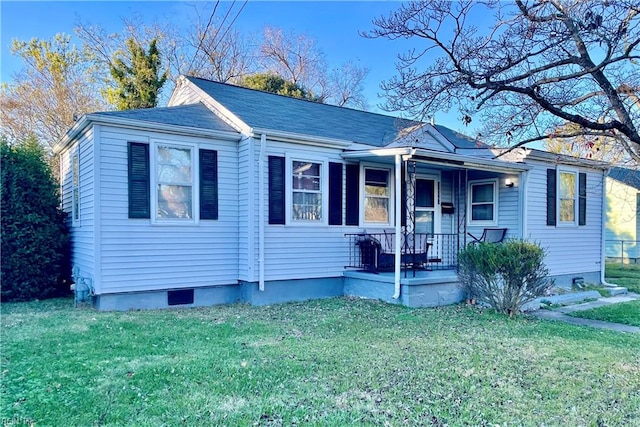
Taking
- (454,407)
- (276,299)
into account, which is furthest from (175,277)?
(454,407)

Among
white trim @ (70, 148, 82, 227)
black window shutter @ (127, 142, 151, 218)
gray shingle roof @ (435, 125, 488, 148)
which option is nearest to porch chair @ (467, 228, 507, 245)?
gray shingle roof @ (435, 125, 488, 148)

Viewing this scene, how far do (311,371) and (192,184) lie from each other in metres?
4.63

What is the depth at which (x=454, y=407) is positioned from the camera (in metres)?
3.35

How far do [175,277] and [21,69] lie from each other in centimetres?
1598

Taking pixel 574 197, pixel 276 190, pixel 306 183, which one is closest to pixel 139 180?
pixel 276 190

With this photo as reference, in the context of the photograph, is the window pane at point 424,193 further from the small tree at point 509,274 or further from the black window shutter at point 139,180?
the black window shutter at point 139,180

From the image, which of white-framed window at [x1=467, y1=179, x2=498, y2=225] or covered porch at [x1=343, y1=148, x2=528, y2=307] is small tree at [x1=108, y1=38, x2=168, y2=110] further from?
white-framed window at [x1=467, y1=179, x2=498, y2=225]

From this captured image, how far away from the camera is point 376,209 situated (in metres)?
9.43

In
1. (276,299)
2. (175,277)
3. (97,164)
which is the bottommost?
(276,299)

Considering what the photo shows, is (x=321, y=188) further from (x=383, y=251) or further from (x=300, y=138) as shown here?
(x=383, y=251)

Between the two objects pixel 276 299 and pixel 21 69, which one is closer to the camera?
pixel 276 299

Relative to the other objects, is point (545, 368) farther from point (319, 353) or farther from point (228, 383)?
point (228, 383)

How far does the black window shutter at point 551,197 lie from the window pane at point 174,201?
8597mm

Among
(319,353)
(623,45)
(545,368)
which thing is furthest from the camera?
(623,45)
